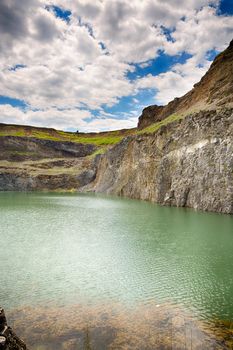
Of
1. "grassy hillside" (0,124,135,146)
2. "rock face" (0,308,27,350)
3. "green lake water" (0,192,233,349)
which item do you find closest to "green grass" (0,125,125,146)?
"grassy hillside" (0,124,135,146)

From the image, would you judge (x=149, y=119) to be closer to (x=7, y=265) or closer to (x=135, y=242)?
(x=135, y=242)

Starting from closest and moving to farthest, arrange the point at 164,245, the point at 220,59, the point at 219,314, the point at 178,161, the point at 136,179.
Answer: the point at 219,314 < the point at 164,245 < the point at 178,161 < the point at 220,59 < the point at 136,179

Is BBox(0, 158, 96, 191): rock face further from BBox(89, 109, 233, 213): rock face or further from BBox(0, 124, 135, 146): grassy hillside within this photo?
BBox(89, 109, 233, 213): rock face

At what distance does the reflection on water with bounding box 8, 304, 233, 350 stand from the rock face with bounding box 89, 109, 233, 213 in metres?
30.4

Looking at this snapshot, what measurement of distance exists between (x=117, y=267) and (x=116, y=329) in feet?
25.5

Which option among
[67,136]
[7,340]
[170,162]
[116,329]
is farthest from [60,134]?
[7,340]

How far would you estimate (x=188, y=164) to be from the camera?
163 feet

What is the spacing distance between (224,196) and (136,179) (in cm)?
3541

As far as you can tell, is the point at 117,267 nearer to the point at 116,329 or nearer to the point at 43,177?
Answer: the point at 116,329

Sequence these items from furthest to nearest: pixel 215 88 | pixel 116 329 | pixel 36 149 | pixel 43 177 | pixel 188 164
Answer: pixel 36 149, pixel 43 177, pixel 215 88, pixel 188 164, pixel 116 329

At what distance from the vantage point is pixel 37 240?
26.0m

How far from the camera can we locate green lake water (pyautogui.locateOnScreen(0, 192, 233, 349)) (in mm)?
13328

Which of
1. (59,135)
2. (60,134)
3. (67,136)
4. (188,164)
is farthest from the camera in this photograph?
(60,134)

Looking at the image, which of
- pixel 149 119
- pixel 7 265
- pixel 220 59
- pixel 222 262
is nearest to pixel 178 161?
pixel 220 59
